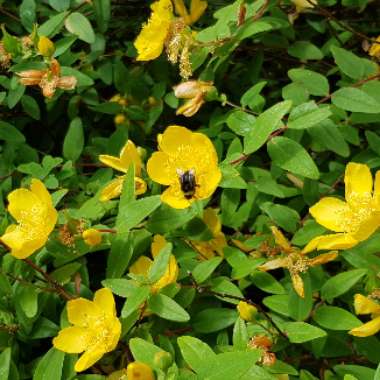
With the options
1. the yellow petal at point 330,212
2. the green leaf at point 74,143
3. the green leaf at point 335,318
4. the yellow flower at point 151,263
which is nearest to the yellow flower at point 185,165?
the yellow flower at point 151,263

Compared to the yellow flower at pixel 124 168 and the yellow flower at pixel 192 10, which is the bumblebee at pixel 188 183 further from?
the yellow flower at pixel 192 10

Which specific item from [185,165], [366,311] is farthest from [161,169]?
[366,311]

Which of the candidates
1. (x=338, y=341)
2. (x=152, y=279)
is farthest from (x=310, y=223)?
(x=152, y=279)

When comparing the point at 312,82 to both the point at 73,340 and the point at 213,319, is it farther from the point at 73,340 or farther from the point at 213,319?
the point at 73,340

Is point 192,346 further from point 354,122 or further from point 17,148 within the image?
point 17,148

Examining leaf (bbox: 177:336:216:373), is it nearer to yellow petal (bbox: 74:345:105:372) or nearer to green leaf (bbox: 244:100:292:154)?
yellow petal (bbox: 74:345:105:372)

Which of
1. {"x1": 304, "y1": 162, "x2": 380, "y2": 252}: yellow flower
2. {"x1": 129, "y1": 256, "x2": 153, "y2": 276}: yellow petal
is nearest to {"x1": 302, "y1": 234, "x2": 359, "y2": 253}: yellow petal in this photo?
{"x1": 304, "y1": 162, "x2": 380, "y2": 252}: yellow flower
